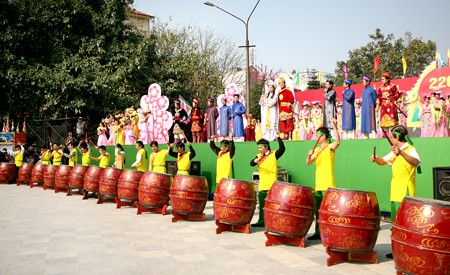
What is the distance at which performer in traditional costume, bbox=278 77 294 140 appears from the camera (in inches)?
497

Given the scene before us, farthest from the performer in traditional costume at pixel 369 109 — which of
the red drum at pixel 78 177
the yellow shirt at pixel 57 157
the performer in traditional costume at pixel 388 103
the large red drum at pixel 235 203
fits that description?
the yellow shirt at pixel 57 157

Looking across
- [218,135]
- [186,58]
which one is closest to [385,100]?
[218,135]

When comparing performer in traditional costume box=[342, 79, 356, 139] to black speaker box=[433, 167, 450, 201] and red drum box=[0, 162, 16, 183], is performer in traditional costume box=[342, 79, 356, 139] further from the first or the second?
red drum box=[0, 162, 16, 183]

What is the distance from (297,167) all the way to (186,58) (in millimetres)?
20648

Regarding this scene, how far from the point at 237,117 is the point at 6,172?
1123cm

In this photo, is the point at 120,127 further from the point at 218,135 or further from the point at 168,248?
the point at 168,248

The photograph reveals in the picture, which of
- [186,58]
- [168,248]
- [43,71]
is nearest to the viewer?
[168,248]

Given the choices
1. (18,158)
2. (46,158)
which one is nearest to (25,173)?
(46,158)

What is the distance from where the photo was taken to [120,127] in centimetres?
2034

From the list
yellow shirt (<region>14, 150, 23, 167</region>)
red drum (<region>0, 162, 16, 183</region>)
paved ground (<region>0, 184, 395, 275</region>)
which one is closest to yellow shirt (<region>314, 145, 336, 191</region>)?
paved ground (<region>0, 184, 395, 275</region>)

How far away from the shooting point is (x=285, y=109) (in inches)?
497

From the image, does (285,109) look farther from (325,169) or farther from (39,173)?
(39,173)

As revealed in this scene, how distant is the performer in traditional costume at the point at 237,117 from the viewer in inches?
571

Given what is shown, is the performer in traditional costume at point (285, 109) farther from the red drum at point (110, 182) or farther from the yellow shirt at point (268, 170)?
the red drum at point (110, 182)
